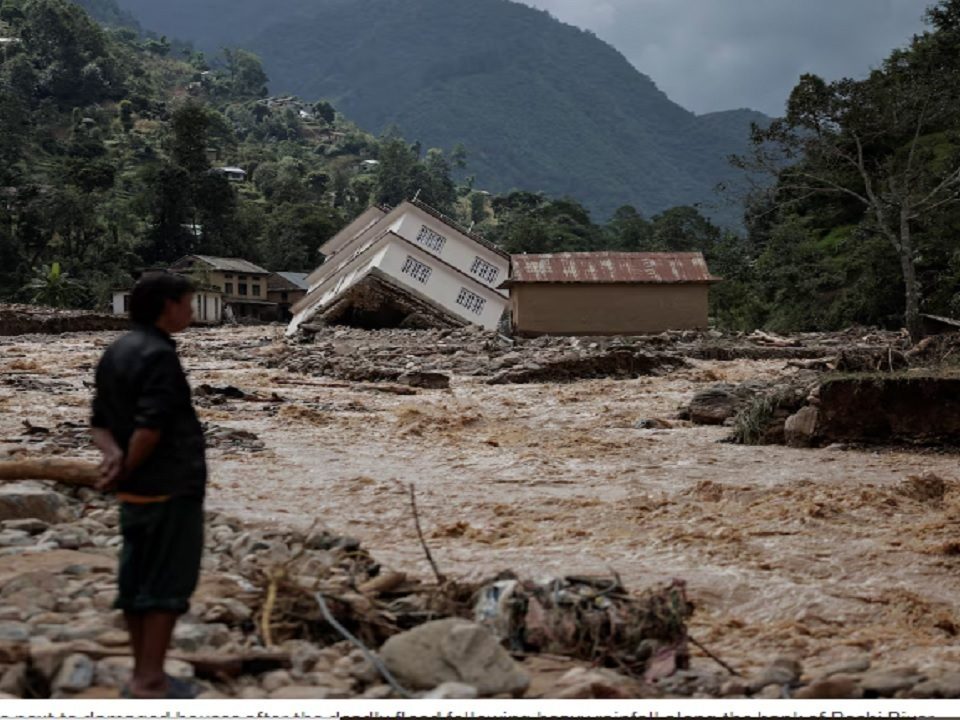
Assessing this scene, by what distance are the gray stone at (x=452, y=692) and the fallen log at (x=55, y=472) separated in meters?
4.71

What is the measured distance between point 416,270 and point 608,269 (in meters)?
8.07

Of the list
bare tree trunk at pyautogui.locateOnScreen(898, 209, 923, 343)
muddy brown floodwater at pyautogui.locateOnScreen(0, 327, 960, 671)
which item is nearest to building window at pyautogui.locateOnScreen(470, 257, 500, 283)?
bare tree trunk at pyautogui.locateOnScreen(898, 209, 923, 343)

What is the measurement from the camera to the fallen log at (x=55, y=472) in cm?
816

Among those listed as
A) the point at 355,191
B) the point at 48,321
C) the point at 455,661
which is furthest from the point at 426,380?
the point at 355,191

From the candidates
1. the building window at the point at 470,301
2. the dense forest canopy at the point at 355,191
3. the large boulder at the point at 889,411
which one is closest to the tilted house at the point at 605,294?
the dense forest canopy at the point at 355,191

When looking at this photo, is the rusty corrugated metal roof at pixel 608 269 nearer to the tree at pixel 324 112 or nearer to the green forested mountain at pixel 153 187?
the green forested mountain at pixel 153 187

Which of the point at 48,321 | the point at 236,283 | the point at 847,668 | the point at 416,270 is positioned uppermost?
the point at 236,283

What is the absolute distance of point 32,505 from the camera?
23.4 feet

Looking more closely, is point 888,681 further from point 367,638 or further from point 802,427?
point 802,427

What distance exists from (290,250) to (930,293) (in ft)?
161

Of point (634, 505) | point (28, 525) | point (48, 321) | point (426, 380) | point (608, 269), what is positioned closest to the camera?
point (28, 525)

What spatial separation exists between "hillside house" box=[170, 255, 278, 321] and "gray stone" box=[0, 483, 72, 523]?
55.2 metres

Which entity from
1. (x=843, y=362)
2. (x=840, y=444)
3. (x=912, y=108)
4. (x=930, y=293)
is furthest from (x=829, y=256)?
(x=840, y=444)

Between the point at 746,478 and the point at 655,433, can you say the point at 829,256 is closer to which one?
the point at 655,433
